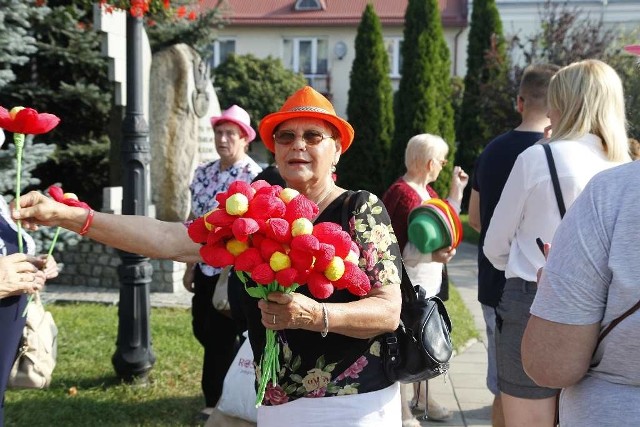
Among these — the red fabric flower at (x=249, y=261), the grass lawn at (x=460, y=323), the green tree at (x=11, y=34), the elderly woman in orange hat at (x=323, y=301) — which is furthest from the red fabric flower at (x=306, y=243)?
the grass lawn at (x=460, y=323)

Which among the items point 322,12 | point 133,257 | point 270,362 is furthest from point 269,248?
point 322,12

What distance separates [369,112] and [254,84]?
219 inches

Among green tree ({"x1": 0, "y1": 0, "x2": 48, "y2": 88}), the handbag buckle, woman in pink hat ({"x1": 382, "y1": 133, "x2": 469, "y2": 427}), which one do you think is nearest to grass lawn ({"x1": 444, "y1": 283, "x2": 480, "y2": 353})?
woman in pink hat ({"x1": 382, "y1": 133, "x2": 469, "y2": 427})

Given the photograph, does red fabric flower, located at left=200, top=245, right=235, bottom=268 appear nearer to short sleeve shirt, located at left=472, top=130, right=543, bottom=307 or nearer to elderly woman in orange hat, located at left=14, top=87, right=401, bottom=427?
elderly woman in orange hat, located at left=14, top=87, right=401, bottom=427

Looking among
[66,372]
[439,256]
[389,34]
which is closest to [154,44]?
[66,372]

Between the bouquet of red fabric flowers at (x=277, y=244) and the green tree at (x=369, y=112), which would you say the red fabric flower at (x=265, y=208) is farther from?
the green tree at (x=369, y=112)

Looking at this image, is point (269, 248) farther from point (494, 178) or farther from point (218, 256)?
point (494, 178)

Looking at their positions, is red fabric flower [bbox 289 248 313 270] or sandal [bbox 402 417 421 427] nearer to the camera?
red fabric flower [bbox 289 248 313 270]

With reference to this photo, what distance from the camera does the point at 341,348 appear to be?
9.00ft

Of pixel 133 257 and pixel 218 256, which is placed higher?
pixel 218 256

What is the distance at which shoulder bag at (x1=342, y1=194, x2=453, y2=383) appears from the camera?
2840mm

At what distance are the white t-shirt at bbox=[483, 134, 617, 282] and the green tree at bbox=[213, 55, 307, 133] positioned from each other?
27.3 m

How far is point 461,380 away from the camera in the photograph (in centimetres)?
679

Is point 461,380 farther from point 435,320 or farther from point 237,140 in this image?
point 435,320
